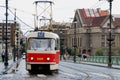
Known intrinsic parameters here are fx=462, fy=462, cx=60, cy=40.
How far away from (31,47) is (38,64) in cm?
128

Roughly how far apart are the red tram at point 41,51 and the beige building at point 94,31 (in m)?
127

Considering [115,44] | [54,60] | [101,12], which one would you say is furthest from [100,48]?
[54,60]

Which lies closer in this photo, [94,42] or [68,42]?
[94,42]

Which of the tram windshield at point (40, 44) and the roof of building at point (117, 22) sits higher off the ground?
the roof of building at point (117, 22)

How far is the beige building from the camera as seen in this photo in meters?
166

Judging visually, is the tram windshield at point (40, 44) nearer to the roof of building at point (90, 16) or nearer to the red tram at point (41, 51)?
the red tram at point (41, 51)

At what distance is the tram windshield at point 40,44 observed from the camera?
3189 cm

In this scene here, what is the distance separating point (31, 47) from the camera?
32.0 m

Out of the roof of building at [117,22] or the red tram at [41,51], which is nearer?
the red tram at [41,51]

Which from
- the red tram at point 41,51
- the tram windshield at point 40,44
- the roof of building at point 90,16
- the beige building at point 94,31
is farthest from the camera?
the roof of building at point 90,16

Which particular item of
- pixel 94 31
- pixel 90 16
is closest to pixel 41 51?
pixel 94 31

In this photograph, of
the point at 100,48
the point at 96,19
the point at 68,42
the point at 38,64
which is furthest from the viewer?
the point at 68,42

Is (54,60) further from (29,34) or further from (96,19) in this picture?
(96,19)

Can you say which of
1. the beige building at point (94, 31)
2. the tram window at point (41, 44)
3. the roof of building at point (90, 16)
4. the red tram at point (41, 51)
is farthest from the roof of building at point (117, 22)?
the tram window at point (41, 44)
